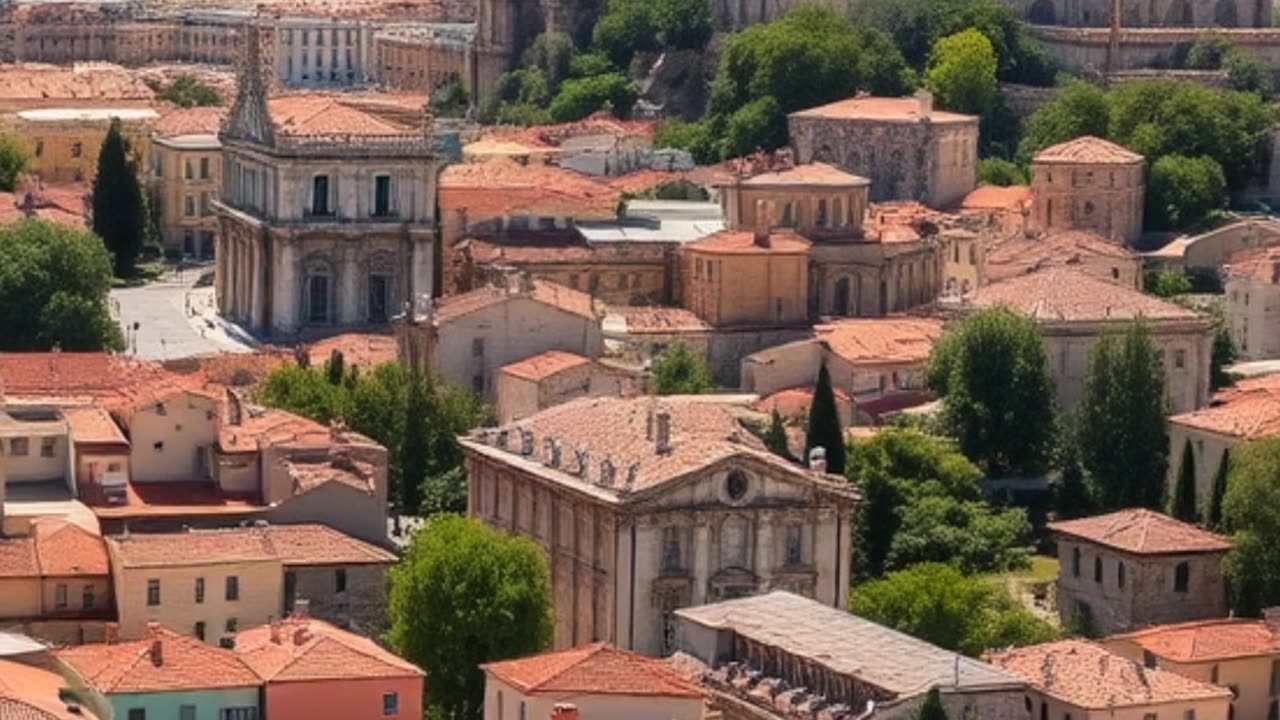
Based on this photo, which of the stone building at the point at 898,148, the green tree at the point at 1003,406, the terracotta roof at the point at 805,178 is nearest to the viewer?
the green tree at the point at 1003,406

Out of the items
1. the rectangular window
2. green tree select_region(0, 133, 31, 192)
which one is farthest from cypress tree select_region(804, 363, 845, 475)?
green tree select_region(0, 133, 31, 192)

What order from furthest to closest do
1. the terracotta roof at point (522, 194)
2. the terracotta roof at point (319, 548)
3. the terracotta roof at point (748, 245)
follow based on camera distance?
1. the terracotta roof at point (522, 194)
2. the terracotta roof at point (748, 245)
3. the terracotta roof at point (319, 548)

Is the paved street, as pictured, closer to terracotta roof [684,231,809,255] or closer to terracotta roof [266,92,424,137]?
terracotta roof [266,92,424,137]

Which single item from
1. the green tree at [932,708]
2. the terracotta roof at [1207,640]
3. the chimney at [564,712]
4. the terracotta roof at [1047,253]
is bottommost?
the terracotta roof at [1207,640]

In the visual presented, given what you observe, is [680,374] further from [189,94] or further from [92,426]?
[189,94]

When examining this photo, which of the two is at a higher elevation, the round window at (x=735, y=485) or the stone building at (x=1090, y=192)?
the round window at (x=735, y=485)

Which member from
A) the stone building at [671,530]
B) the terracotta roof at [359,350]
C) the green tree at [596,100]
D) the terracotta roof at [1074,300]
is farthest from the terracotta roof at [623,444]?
the green tree at [596,100]

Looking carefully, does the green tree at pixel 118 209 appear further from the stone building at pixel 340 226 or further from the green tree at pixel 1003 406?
the green tree at pixel 1003 406
